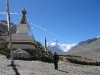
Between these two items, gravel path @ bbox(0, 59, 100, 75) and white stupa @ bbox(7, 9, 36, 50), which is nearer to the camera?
gravel path @ bbox(0, 59, 100, 75)

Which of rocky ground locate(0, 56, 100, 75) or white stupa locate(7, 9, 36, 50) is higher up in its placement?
white stupa locate(7, 9, 36, 50)

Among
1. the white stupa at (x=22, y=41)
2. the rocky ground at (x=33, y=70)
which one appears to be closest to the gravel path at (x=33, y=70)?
the rocky ground at (x=33, y=70)

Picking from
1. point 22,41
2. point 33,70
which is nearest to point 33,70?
point 33,70

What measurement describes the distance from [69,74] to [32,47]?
1635cm

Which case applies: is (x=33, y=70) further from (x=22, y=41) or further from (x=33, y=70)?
(x=22, y=41)

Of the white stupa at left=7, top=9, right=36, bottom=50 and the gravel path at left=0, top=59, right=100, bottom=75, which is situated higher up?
the white stupa at left=7, top=9, right=36, bottom=50

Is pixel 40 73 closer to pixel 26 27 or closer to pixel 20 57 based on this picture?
pixel 20 57

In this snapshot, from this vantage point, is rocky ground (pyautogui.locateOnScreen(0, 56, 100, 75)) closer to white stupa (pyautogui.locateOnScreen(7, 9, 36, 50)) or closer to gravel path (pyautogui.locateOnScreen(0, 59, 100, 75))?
gravel path (pyautogui.locateOnScreen(0, 59, 100, 75))

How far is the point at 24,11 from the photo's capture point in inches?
1517

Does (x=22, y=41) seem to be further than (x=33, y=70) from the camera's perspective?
Yes

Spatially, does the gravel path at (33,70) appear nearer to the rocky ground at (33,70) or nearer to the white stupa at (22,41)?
the rocky ground at (33,70)

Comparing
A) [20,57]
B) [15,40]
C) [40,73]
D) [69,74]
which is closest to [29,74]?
[40,73]

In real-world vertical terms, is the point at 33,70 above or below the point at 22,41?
below

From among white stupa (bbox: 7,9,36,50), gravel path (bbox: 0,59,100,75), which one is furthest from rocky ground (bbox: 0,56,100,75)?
white stupa (bbox: 7,9,36,50)
